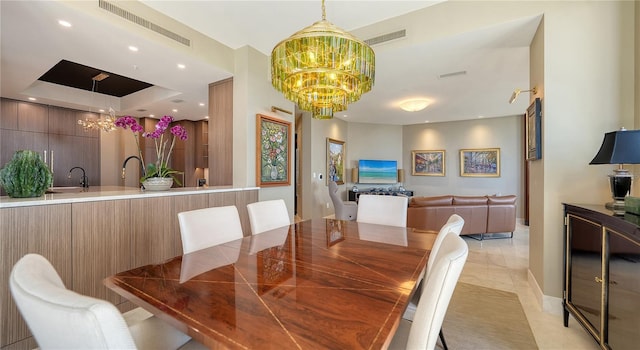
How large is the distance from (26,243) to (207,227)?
1.18 metres

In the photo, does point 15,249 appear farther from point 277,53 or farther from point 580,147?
point 580,147

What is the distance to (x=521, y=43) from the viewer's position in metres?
2.90

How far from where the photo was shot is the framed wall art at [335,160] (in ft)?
22.6

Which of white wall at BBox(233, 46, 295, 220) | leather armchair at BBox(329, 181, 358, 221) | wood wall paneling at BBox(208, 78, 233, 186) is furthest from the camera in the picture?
leather armchair at BBox(329, 181, 358, 221)

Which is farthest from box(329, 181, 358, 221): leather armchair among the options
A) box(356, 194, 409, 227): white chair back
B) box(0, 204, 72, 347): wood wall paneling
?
box(0, 204, 72, 347): wood wall paneling

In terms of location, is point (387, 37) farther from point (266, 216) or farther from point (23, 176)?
point (23, 176)

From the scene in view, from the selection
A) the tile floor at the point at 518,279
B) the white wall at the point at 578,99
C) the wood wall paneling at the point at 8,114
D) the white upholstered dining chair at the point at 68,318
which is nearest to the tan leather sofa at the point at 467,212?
the tile floor at the point at 518,279

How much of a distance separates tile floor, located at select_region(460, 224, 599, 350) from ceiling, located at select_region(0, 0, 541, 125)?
266 cm

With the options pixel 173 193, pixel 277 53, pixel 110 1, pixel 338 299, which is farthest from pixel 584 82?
pixel 110 1

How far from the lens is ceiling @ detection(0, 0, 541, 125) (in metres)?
2.43

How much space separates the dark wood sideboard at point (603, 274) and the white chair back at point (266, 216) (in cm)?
224

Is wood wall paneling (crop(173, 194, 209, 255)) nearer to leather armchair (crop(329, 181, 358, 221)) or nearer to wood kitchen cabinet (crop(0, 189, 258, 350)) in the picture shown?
wood kitchen cabinet (crop(0, 189, 258, 350))

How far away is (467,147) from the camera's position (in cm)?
743

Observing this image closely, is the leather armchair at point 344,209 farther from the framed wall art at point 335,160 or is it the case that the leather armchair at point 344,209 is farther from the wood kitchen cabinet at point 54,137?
the wood kitchen cabinet at point 54,137
